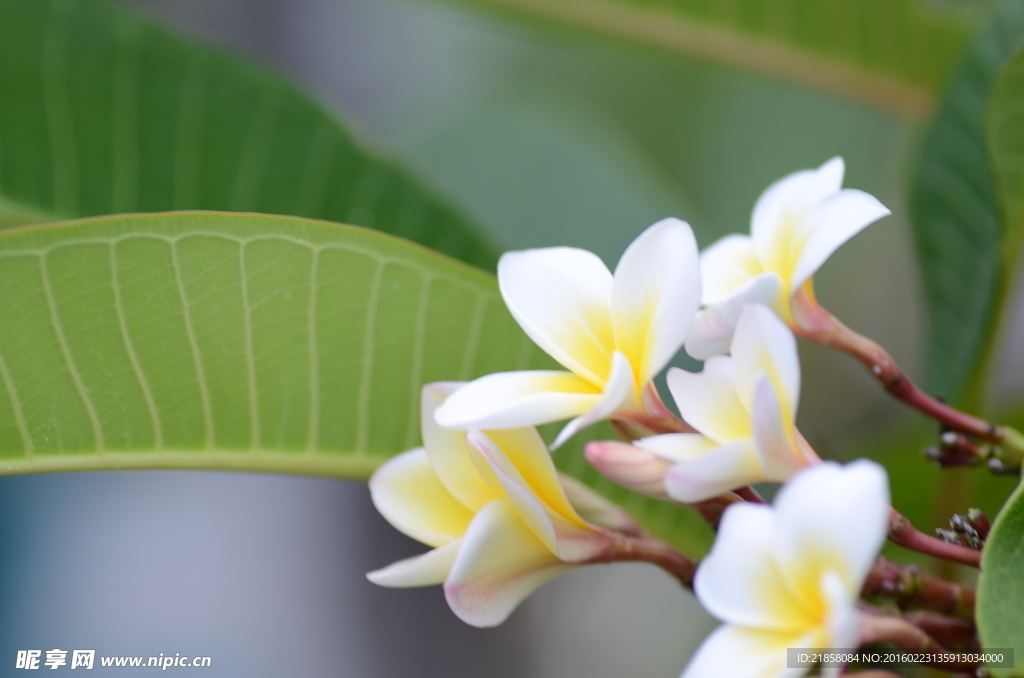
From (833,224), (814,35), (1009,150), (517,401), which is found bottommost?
(517,401)

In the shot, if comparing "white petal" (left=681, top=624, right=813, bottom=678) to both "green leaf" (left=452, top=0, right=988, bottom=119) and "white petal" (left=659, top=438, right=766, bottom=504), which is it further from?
"green leaf" (left=452, top=0, right=988, bottom=119)

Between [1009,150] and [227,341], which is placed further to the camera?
[1009,150]

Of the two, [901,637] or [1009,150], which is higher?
[1009,150]

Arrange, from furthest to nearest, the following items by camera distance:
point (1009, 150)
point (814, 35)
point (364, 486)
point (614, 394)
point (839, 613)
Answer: point (364, 486), point (814, 35), point (1009, 150), point (614, 394), point (839, 613)

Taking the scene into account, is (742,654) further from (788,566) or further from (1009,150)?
(1009,150)

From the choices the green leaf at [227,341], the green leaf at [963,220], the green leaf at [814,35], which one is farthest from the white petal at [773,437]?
the green leaf at [814,35]

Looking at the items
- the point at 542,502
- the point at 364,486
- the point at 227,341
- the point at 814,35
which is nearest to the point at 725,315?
the point at 542,502

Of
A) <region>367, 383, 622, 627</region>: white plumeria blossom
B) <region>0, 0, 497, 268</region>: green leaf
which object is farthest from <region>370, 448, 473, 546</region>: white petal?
<region>0, 0, 497, 268</region>: green leaf
